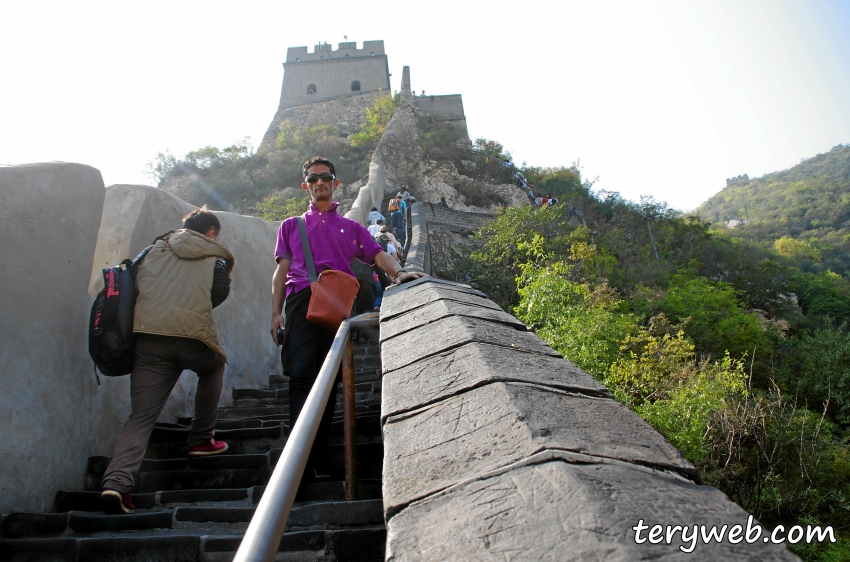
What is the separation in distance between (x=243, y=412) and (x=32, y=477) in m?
1.79

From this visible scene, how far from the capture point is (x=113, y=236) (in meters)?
4.29

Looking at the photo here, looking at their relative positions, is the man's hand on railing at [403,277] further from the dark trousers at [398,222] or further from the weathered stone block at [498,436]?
the dark trousers at [398,222]

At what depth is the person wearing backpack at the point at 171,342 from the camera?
2.77 meters

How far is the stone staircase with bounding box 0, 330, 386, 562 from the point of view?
2.14m

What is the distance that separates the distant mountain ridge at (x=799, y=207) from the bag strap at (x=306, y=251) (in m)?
51.1

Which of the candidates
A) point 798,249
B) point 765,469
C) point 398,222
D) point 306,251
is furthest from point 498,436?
point 798,249

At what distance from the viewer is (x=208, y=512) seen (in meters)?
2.59

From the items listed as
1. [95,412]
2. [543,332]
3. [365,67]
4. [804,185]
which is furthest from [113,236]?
[804,185]

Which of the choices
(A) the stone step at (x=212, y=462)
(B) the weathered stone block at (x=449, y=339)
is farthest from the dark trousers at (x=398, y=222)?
(B) the weathered stone block at (x=449, y=339)

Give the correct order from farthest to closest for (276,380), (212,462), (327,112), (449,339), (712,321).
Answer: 1. (327,112)
2. (712,321)
3. (276,380)
4. (212,462)
5. (449,339)

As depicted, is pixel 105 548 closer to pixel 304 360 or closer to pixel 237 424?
pixel 304 360

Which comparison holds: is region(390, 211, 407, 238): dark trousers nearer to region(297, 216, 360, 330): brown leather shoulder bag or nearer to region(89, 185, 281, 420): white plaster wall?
region(89, 185, 281, 420): white plaster wall

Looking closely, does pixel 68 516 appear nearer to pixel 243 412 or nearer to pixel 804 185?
pixel 243 412

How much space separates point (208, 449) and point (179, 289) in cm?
102
